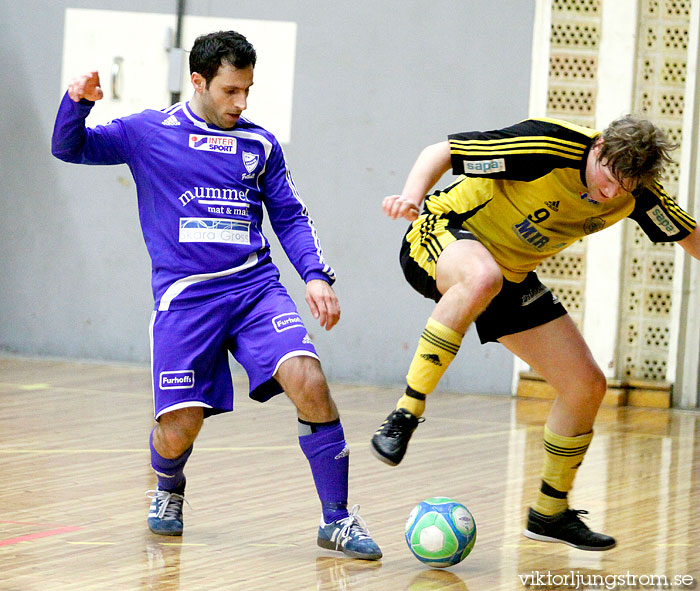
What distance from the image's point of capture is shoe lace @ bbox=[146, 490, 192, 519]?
4.37 m

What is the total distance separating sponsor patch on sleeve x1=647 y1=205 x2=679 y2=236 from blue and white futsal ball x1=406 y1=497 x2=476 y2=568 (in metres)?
1.28

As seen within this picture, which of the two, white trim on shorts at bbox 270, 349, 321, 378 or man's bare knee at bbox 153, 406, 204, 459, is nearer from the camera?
white trim on shorts at bbox 270, 349, 321, 378

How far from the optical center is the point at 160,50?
9.28 metres

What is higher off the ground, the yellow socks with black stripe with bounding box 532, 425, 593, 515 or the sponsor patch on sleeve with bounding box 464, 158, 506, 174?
the sponsor patch on sleeve with bounding box 464, 158, 506, 174

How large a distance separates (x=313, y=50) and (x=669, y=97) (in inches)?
113

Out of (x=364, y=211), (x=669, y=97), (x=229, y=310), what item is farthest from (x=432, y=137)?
(x=229, y=310)

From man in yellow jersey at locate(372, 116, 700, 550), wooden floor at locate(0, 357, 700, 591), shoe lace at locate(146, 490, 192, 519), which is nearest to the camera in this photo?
man in yellow jersey at locate(372, 116, 700, 550)

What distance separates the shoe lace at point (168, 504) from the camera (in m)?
4.37

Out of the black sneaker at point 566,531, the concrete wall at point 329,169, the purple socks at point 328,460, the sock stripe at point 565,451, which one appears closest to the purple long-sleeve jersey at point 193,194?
the purple socks at point 328,460

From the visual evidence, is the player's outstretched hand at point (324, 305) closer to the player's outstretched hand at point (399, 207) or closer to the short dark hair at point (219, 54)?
the player's outstretched hand at point (399, 207)

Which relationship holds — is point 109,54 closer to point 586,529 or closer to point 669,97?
point 669,97

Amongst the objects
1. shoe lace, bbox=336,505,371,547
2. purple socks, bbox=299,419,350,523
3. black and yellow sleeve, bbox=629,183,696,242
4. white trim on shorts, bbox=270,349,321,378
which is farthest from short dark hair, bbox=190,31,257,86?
shoe lace, bbox=336,505,371,547

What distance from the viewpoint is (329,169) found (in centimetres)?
920

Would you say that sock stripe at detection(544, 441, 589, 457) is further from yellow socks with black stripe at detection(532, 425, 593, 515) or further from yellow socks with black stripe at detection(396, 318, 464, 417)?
yellow socks with black stripe at detection(396, 318, 464, 417)
